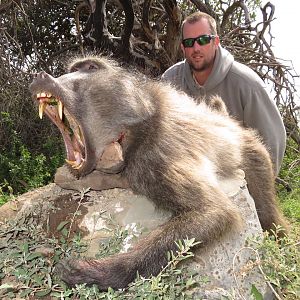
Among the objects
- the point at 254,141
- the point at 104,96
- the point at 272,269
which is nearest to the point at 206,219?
the point at 272,269

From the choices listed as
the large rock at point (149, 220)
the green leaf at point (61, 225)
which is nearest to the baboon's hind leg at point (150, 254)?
the large rock at point (149, 220)

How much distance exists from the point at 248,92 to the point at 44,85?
2669mm

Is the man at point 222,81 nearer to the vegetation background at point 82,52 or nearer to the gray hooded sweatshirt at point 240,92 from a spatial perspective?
the gray hooded sweatshirt at point 240,92

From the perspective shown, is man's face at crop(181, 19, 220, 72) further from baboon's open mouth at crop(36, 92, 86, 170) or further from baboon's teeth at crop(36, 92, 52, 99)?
baboon's teeth at crop(36, 92, 52, 99)

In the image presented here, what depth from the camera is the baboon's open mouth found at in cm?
277

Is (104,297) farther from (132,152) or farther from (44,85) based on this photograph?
(44,85)

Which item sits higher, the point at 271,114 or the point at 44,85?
the point at 44,85

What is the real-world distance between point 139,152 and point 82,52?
3.61 m

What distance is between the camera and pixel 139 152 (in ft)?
9.60

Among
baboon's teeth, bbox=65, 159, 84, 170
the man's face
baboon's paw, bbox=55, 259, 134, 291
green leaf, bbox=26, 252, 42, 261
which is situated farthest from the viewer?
the man's face

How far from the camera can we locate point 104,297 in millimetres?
2307

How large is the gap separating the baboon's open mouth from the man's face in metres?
2.22

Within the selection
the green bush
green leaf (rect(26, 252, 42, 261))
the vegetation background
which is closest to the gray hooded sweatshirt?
the vegetation background

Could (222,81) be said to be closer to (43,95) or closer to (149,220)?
(149,220)
